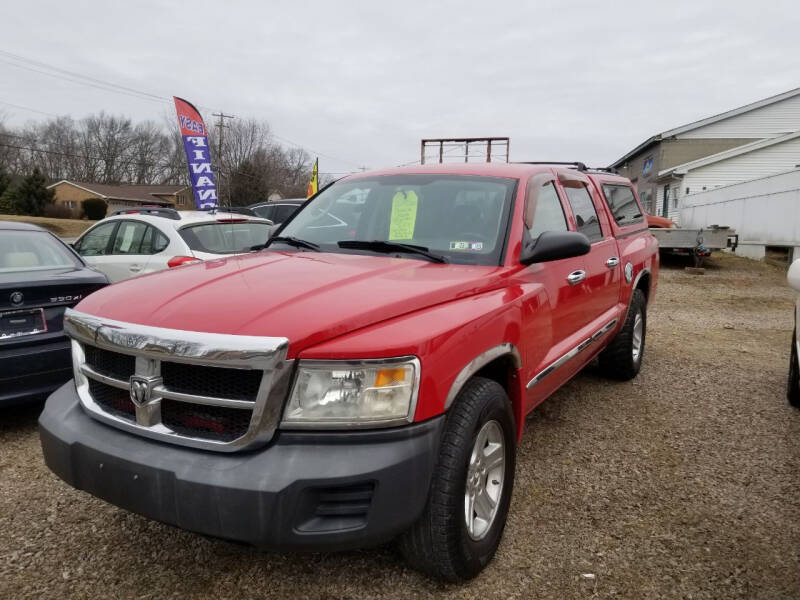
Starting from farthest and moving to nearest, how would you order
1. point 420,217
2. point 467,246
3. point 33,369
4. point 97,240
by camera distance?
point 97,240
point 33,369
point 420,217
point 467,246

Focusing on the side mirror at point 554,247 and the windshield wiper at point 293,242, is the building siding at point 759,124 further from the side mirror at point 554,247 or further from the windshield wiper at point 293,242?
the windshield wiper at point 293,242

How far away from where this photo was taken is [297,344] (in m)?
1.92

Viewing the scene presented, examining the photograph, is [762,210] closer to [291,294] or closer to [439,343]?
[439,343]

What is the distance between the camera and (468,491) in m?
2.37

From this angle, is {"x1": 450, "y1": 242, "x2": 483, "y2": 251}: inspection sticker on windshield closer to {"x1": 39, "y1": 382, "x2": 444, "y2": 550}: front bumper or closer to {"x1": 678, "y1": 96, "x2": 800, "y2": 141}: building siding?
{"x1": 39, "y1": 382, "x2": 444, "y2": 550}: front bumper

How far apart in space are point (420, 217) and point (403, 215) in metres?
0.11

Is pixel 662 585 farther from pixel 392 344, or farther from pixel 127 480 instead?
pixel 127 480

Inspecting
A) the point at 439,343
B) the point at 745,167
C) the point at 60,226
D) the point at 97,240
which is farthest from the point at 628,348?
the point at 60,226

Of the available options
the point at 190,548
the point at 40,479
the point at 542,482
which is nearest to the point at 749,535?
the point at 542,482

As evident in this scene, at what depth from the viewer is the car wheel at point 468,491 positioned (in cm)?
213

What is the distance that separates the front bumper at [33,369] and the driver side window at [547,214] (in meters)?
3.20

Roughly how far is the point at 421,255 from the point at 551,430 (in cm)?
191

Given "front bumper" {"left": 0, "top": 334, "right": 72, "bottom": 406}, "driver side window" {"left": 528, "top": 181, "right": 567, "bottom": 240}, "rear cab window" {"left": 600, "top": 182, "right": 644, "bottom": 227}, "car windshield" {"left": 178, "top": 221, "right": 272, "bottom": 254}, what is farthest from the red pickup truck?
"car windshield" {"left": 178, "top": 221, "right": 272, "bottom": 254}

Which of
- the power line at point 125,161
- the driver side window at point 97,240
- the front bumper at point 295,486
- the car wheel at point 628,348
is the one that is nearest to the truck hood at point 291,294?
the front bumper at point 295,486
